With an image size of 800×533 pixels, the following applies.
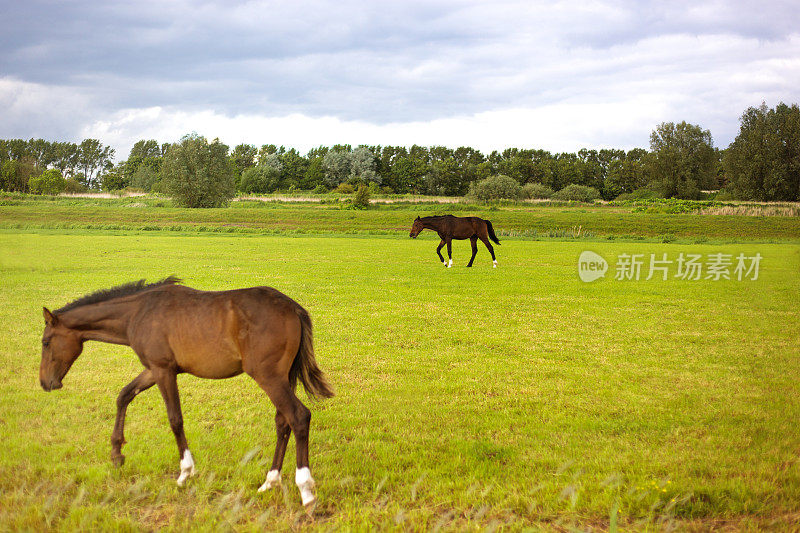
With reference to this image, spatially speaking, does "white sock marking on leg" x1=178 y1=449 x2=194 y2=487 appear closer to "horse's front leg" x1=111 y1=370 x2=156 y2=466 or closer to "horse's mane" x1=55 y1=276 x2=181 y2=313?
"horse's front leg" x1=111 y1=370 x2=156 y2=466

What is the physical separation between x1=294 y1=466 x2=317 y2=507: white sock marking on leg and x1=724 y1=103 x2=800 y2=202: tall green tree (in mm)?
61283

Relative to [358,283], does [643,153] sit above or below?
above

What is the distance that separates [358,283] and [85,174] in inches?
1295

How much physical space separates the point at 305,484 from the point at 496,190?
68.8m

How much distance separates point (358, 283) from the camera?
1761cm

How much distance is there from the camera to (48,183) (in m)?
33.9

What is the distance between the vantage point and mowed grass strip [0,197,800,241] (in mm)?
38625

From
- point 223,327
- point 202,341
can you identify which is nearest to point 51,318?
point 202,341

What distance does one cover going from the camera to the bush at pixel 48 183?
31.8 meters

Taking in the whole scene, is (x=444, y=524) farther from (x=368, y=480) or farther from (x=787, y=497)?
(x=787, y=497)

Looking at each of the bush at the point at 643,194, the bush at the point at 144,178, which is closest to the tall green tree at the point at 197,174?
the bush at the point at 144,178

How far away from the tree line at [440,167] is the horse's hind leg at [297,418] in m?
29.5

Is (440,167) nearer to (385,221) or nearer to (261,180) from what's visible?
(261,180)

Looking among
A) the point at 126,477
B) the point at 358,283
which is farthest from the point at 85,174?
the point at 126,477
